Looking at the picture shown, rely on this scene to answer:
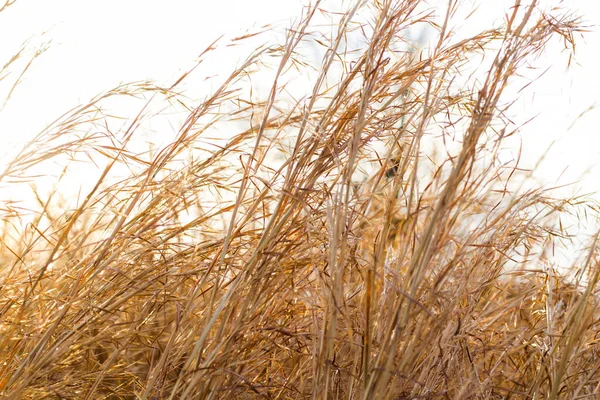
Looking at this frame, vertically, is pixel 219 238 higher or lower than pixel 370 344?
higher

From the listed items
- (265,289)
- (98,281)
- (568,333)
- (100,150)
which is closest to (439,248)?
(265,289)

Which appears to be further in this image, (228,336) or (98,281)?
(98,281)

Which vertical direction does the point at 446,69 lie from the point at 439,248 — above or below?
above

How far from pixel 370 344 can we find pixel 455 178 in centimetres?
27

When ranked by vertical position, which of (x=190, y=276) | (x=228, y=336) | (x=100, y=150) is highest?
(x=100, y=150)

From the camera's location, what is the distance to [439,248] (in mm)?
896

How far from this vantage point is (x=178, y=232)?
1413mm

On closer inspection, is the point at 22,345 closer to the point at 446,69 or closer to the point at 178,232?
the point at 178,232

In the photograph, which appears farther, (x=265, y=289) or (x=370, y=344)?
(x=265, y=289)

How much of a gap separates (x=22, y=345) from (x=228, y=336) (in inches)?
21.1

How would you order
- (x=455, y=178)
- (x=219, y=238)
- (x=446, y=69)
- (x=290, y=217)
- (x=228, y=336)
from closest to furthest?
(x=455, y=178), (x=228, y=336), (x=290, y=217), (x=446, y=69), (x=219, y=238)

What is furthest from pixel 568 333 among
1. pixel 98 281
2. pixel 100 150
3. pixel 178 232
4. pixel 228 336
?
pixel 100 150

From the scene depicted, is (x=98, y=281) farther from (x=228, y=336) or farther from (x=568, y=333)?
(x=568, y=333)

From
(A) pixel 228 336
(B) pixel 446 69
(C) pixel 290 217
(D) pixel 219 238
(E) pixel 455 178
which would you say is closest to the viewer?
(E) pixel 455 178
